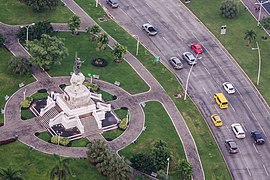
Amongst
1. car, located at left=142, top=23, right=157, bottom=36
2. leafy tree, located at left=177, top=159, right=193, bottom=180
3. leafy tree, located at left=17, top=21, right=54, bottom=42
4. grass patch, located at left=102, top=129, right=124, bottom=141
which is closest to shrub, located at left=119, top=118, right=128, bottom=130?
grass patch, located at left=102, top=129, right=124, bottom=141

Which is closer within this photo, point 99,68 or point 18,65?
point 18,65

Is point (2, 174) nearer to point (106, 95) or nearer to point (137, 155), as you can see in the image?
point (137, 155)

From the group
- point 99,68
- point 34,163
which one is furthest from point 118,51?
point 34,163

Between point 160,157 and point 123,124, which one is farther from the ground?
point 123,124

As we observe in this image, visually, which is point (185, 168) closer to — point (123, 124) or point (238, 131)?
point (123, 124)

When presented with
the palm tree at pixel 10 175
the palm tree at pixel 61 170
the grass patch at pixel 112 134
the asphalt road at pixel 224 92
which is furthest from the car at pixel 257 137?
the palm tree at pixel 10 175

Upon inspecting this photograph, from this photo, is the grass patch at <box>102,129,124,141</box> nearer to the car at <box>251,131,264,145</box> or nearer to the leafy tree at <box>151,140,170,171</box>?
the leafy tree at <box>151,140,170,171</box>

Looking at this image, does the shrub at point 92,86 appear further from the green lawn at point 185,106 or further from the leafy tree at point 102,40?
the green lawn at point 185,106
